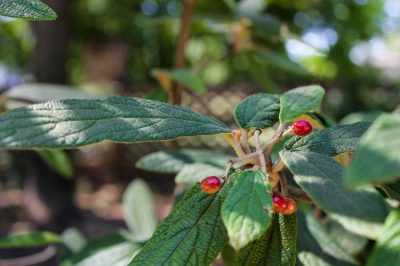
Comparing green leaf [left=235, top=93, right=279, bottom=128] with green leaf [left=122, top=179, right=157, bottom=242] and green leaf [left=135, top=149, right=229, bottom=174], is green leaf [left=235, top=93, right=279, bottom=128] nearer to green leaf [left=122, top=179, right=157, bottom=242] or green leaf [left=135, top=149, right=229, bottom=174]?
green leaf [left=135, top=149, right=229, bottom=174]

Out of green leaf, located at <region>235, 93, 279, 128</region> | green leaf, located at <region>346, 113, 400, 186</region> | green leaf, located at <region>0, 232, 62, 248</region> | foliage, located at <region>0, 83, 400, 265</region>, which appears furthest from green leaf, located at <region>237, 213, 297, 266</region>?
green leaf, located at <region>0, 232, 62, 248</region>

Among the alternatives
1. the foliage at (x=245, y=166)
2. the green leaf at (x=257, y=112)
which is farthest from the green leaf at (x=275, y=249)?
the green leaf at (x=257, y=112)

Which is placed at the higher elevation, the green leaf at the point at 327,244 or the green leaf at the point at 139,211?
the green leaf at the point at 327,244

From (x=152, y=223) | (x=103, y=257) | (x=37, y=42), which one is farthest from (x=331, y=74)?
(x=103, y=257)

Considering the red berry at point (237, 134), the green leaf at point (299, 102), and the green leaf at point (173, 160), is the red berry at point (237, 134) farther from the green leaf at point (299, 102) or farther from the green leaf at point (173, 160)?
the green leaf at point (173, 160)

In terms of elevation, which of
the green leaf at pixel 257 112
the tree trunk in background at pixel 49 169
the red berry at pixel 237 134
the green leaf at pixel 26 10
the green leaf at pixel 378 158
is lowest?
the tree trunk in background at pixel 49 169

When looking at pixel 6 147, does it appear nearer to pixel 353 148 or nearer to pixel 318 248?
pixel 353 148
